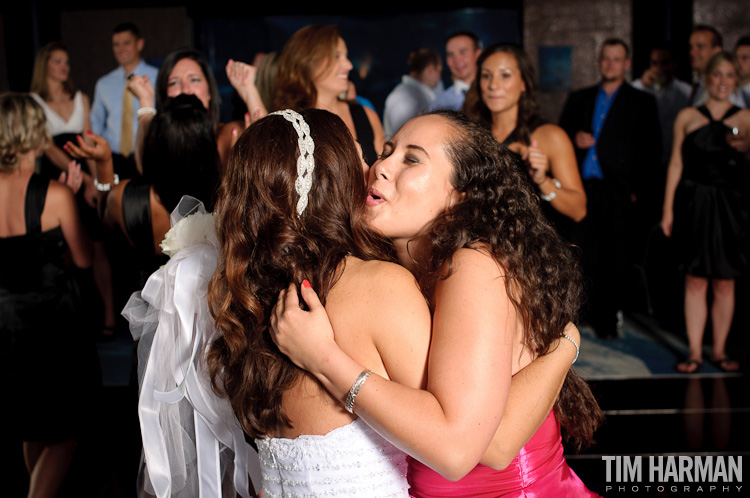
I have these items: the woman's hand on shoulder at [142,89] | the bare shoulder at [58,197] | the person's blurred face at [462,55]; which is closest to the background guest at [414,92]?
the person's blurred face at [462,55]

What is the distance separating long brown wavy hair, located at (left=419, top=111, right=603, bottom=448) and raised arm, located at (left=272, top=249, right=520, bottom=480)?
3.9 inches

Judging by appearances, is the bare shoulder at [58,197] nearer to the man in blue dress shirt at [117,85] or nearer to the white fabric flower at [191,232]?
the white fabric flower at [191,232]

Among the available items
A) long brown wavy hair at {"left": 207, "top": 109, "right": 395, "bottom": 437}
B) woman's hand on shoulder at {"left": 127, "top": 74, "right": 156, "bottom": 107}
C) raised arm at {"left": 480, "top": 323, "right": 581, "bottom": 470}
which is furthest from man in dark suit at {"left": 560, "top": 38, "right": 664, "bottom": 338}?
long brown wavy hair at {"left": 207, "top": 109, "right": 395, "bottom": 437}

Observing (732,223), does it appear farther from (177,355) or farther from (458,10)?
(458,10)

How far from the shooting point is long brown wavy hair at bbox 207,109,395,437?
1475mm

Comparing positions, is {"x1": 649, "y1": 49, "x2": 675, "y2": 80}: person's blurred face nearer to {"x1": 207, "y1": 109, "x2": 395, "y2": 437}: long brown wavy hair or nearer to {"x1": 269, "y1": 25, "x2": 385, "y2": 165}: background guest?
{"x1": 269, "y1": 25, "x2": 385, "y2": 165}: background guest

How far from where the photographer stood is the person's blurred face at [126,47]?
545 centimetres

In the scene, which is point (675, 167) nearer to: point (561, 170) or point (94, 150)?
point (561, 170)

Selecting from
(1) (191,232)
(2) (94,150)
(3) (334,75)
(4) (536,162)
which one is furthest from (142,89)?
(4) (536,162)

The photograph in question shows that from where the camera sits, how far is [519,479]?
160 centimetres

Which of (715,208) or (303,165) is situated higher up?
(303,165)

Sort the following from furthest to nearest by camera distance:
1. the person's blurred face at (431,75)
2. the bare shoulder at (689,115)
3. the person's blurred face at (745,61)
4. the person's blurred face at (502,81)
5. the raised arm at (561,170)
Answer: the person's blurred face at (431,75), the person's blurred face at (745,61), the bare shoulder at (689,115), the person's blurred face at (502,81), the raised arm at (561,170)

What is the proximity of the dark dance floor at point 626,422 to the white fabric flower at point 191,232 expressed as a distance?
2.69 ft

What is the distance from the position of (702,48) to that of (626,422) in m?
3.36
